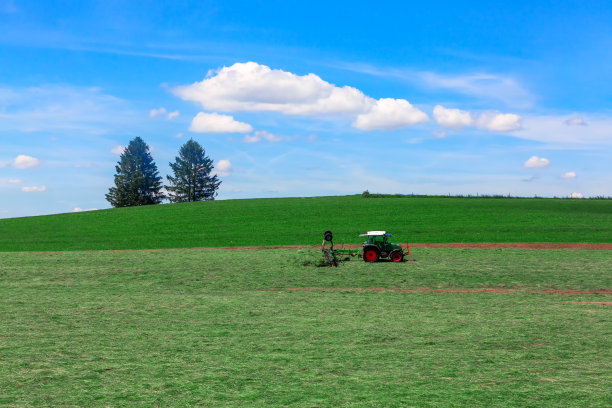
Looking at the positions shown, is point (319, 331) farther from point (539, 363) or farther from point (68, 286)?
point (68, 286)

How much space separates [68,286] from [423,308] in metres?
13.3

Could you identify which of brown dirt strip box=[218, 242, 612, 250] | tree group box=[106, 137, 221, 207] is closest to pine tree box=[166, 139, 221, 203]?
tree group box=[106, 137, 221, 207]

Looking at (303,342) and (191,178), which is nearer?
(303,342)

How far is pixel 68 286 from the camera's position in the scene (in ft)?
63.3

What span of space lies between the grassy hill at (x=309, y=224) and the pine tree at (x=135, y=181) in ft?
87.5

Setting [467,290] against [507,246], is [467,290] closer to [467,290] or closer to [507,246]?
[467,290]

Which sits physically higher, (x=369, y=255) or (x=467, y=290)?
(x=369, y=255)

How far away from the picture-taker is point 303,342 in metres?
9.96

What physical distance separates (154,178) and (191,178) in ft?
23.7

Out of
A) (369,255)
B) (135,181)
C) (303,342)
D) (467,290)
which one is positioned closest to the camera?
(303,342)

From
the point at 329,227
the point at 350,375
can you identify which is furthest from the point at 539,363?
the point at 329,227

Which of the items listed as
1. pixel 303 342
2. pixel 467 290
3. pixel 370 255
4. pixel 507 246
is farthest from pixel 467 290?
pixel 507 246

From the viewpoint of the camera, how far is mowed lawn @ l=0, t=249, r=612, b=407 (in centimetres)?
693

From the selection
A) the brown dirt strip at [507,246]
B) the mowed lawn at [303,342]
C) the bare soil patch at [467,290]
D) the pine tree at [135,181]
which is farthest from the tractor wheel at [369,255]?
the pine tree at [135,181]
